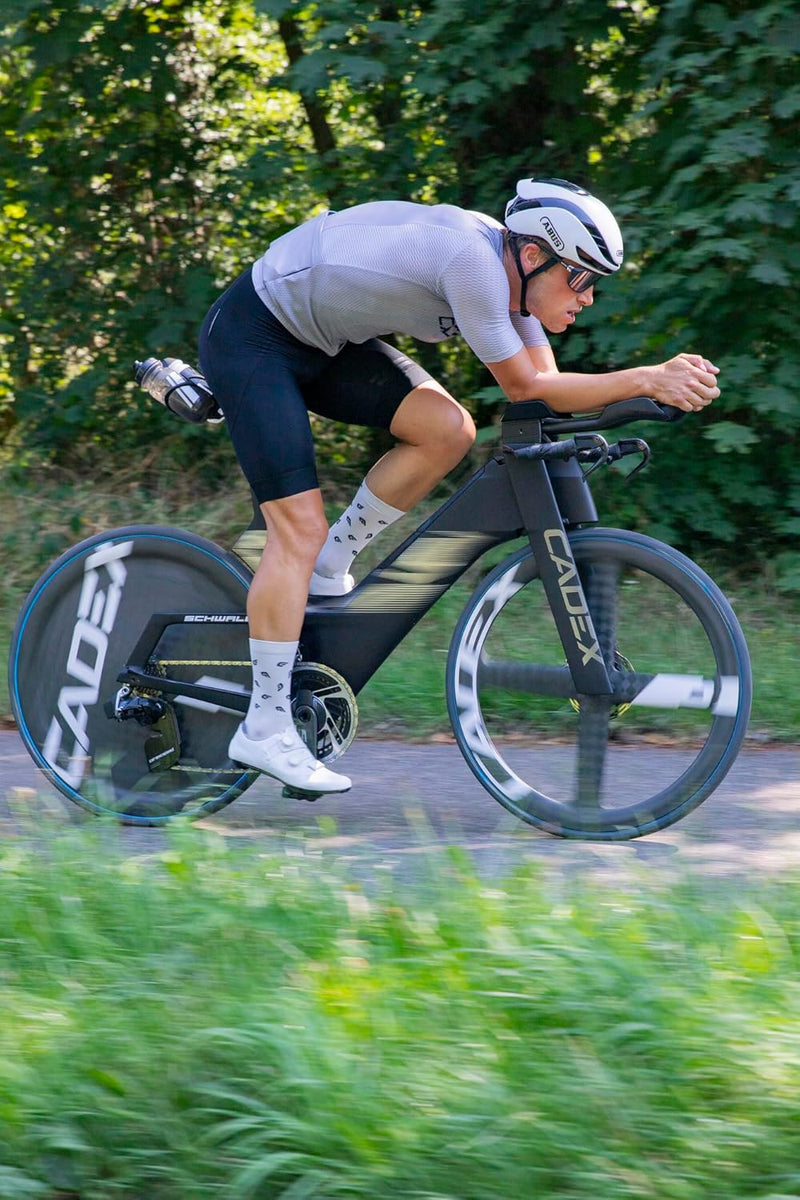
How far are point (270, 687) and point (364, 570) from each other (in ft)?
3.47

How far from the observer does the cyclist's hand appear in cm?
383

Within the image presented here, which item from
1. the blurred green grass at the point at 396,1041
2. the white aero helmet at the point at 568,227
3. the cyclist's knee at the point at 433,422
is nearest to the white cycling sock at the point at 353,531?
the cyclist's knee at the point at 433,422

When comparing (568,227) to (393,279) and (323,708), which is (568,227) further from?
(323,708)

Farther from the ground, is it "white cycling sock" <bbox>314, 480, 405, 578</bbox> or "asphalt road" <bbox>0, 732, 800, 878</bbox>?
"white cycling sock" <bbox>314, 480, 405, 578</bbox>

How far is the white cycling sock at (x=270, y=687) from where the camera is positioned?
4258 millimetres

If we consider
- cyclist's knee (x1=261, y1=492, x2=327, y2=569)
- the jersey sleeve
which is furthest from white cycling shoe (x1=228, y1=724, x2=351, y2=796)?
the jersey sleeve

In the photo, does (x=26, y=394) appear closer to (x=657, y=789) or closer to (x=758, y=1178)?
(x=657, y=789)

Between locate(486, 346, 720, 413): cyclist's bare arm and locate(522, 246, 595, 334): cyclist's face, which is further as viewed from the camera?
locate(522, 246, 595, 334): cyclist's face

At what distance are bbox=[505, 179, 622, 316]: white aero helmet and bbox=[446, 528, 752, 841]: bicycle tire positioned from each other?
2.36 feet

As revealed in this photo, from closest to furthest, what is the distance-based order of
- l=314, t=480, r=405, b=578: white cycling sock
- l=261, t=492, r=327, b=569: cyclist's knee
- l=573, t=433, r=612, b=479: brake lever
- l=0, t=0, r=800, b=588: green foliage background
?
l=573, t=433, r=612, b=479: brake lever < l=261, t=492, r=327, b=569: cyclist's knee < l=314, t=480, r=405, b=578: white cycling sock < l=0, t=0, r=800, b=588: green foliage background

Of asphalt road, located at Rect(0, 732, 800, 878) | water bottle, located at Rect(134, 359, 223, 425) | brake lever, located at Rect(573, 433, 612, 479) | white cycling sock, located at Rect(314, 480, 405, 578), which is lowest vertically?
asphalt road, located at Rect(0, 732, 800, 878)

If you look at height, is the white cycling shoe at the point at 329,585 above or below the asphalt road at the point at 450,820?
above

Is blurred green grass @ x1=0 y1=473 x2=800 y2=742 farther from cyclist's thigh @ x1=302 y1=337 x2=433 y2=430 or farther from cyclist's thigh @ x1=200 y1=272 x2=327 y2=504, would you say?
cyclist's thigh @ x1=200 y1=272 x2=327 y2=504

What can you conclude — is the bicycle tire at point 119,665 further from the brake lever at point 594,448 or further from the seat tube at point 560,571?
the brake lever at point 594,448
